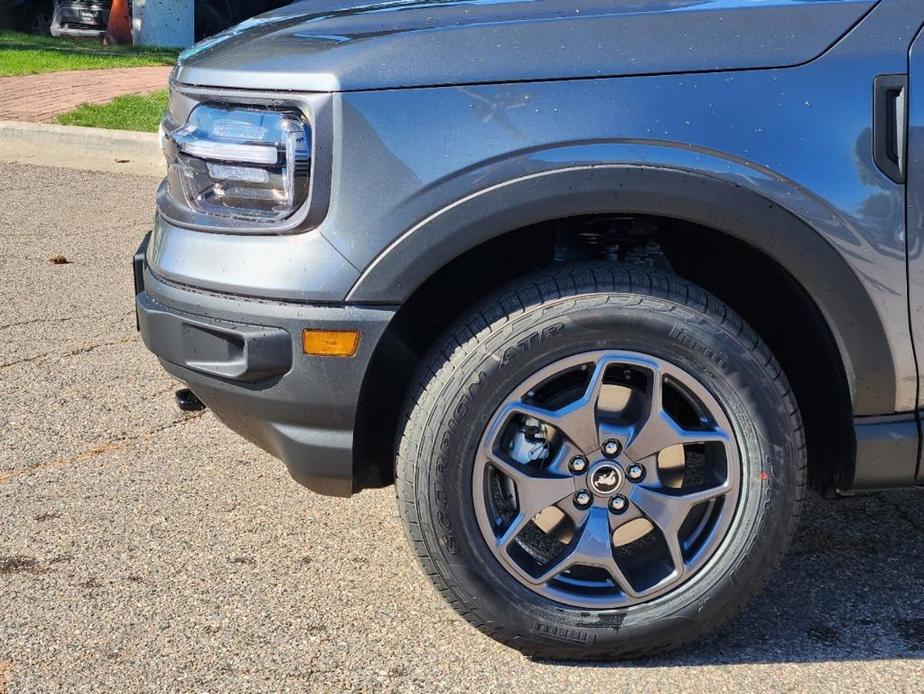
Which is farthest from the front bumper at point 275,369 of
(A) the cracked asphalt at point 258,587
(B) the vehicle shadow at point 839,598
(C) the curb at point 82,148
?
(C) the curb at point 82,148

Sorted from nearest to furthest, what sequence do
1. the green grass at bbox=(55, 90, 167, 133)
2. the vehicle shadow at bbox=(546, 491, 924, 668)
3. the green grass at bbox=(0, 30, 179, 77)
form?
the vehicle shadow at bbox=(546, 491, 924, 668) < the green grass at bbox=(55, 90, 167, 133) < the green grass at bbox=(0, 30, 179, 77)

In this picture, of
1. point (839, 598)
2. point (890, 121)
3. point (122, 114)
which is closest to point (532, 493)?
point (839, 598)

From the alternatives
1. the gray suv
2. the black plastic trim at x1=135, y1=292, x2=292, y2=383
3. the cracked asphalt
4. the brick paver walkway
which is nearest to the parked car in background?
the brick paver walkway

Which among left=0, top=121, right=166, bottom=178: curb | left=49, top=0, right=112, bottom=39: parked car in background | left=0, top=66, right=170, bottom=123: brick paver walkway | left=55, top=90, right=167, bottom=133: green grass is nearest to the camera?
left=0, top=121, right=166, bottom=178: curb

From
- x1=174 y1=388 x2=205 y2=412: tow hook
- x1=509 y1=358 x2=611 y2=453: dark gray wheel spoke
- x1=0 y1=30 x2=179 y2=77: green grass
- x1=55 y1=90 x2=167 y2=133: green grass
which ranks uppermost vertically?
x1=0 y1=30 x2=179 y2=77: green grass

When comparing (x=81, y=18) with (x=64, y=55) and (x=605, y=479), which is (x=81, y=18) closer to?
(x=64, y=55)

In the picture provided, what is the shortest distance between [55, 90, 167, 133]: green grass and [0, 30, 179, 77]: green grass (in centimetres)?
234

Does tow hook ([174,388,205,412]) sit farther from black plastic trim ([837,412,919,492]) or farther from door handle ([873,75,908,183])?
door handle ([873,75,908,183])

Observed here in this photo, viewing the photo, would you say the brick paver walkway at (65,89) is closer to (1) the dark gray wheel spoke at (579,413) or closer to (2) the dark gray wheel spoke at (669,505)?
Answer: (1) the dark gray wheel spoke at (579,413)

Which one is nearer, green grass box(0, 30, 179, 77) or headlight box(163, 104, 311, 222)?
headlight box(163, 104, 311, 222)

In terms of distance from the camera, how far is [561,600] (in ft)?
7.96

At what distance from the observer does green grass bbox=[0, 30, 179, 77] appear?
1169 cm

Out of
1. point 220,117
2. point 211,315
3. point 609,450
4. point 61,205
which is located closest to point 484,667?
point 609,450

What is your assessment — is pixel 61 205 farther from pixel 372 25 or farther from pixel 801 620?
pixel 801 620
